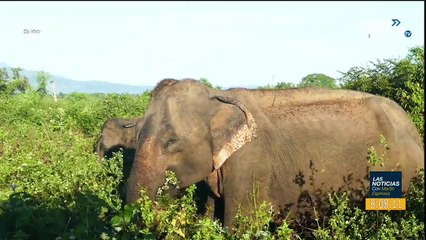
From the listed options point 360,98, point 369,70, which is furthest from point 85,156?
point 369,70

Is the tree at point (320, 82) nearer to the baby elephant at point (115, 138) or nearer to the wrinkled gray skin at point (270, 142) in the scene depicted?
the baby elephant at point (115, 138)

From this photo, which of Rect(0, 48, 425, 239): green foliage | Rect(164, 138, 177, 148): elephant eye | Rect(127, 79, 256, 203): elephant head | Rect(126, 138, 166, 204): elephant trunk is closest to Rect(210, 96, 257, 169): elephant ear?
Rect(127, 79, 256, 203): elephant head

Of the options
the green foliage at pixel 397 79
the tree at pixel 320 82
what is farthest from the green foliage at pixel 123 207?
the tree at pixel 320 82

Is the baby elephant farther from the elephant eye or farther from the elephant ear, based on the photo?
the elephant eye

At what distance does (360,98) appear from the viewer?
8.86m

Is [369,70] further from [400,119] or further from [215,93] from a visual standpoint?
[215,93]

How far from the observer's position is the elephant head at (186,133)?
7.05 metres

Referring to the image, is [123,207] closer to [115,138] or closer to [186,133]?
[186,133]

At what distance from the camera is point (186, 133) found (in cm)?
Result: 738

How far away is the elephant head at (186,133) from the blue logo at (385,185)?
180 centimetres

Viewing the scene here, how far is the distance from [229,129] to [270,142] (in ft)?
2.83

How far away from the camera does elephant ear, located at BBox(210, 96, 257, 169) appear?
7480mm

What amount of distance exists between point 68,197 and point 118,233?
1.76 metres

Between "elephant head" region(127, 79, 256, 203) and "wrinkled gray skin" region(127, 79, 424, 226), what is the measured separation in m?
0.01
